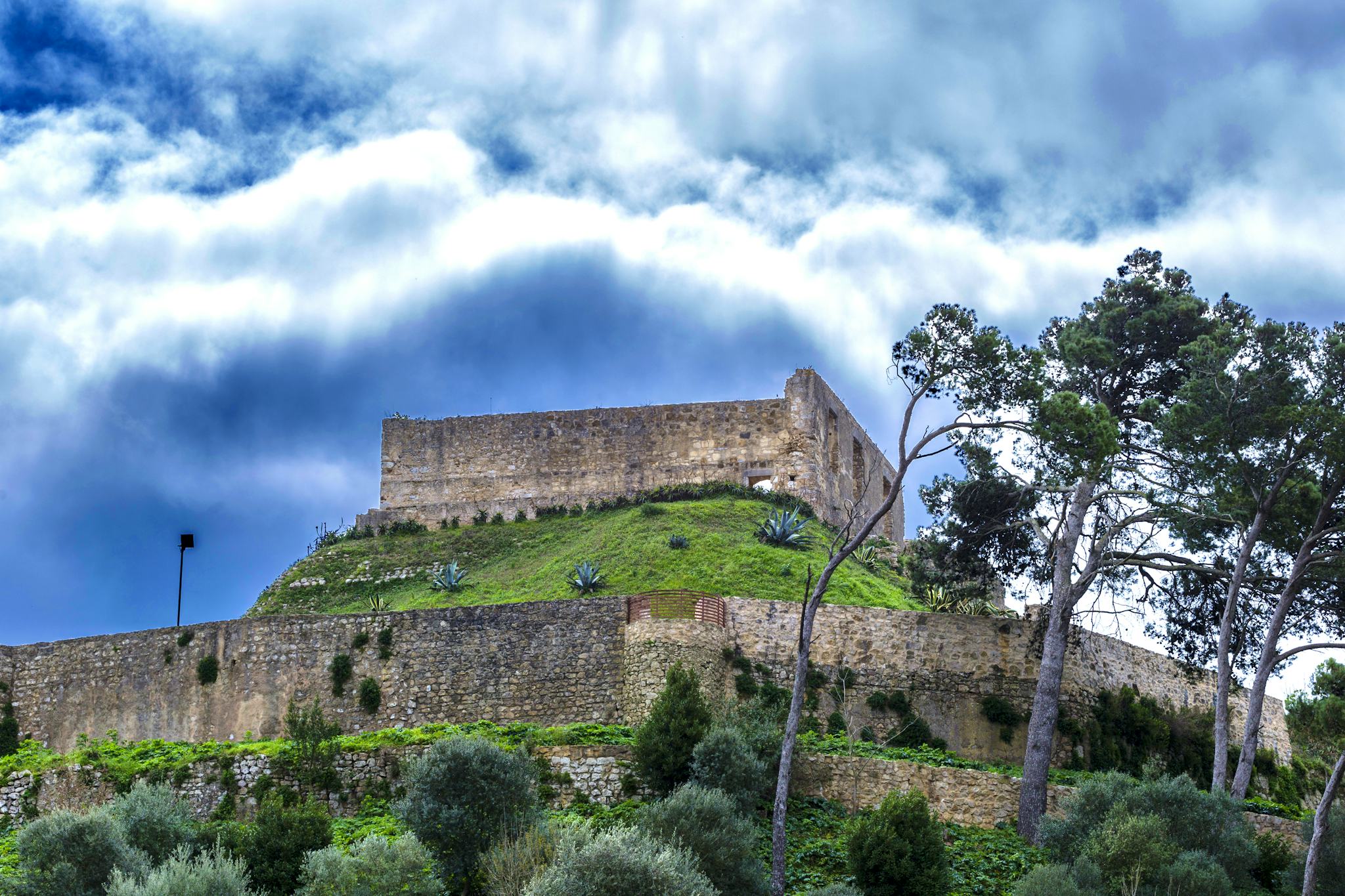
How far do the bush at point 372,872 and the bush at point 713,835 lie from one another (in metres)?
3.44

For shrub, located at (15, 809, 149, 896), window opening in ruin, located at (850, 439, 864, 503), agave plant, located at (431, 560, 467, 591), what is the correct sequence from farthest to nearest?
window opening in ruin, located at (850, 439, 864, 503), agave plant, located at (431, 560, 467, 591), shrub, located at (15, 809, 149, 896)

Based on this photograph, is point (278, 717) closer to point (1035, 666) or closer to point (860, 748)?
point (860, 748)

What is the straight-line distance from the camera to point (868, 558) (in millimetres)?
39875

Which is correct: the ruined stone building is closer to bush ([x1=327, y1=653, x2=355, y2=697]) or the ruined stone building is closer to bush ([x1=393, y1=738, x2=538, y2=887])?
bush ([x1=327, y1=653, x2=355, y2=697])

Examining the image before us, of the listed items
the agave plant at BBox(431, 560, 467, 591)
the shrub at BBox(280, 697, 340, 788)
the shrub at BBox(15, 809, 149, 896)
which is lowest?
the shrub at BBox(15, 809, 149, 896)

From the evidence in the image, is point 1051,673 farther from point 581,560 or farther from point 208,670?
point 208,670

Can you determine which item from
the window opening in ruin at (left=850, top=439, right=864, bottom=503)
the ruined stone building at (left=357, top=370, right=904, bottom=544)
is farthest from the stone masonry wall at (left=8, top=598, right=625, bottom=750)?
the window opening in ruin at (left=850, top=439, right=864, bottom=503)

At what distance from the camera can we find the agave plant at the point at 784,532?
37656 mm

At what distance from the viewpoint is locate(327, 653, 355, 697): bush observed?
1205 inches

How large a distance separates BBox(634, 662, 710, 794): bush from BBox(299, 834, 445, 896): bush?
5.57 m

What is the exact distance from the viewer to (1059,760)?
2950 centimetres

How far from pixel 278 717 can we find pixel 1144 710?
18738 mm

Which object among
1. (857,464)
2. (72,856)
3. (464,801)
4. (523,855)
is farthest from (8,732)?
(857,464)

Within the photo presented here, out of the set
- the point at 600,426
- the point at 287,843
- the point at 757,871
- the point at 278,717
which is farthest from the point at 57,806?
the point at 600,426
